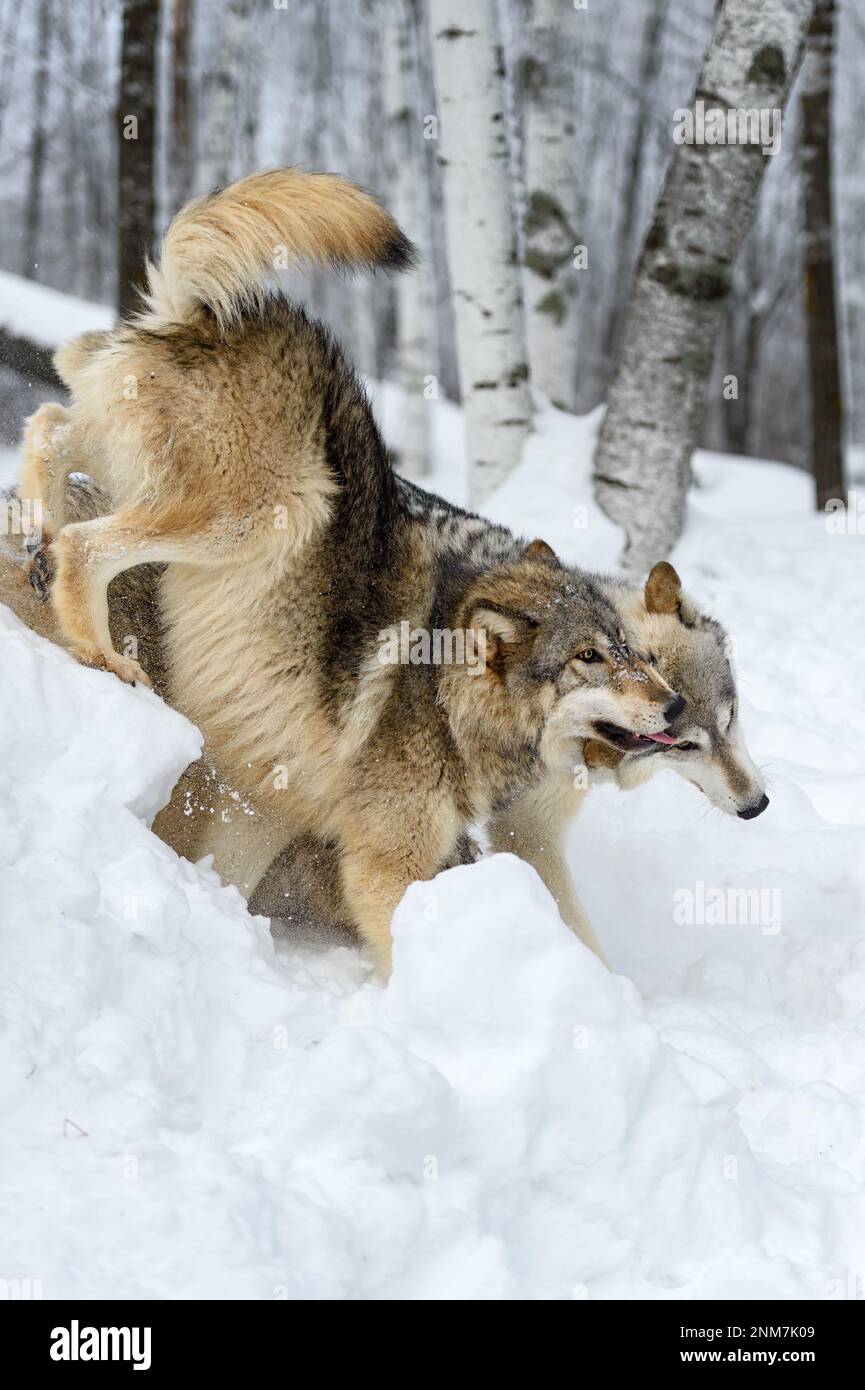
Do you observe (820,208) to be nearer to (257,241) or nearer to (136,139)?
(136,139)

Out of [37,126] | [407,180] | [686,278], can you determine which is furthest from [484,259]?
[37,126]

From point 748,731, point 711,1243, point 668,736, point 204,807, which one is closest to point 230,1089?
point 711,1243

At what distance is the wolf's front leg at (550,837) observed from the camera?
4.29 meters

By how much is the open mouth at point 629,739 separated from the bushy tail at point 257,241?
1.65m

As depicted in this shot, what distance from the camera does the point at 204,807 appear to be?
4.15 meters

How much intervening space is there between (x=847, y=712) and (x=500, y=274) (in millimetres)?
3274

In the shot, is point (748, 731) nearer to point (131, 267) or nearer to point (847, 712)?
point (847, 712)

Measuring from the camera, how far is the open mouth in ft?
12.9

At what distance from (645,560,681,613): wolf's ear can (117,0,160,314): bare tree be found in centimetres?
615

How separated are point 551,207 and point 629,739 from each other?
18.8 feet

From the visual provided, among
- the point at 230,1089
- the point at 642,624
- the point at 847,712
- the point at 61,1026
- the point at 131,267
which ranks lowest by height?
the point at 847,712

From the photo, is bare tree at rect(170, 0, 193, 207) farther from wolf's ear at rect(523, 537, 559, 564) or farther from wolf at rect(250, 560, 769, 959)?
wolf at rect(250, 560, 769, 959)

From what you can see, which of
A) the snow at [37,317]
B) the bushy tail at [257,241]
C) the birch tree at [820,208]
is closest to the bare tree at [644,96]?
the birch tree at [820,208]

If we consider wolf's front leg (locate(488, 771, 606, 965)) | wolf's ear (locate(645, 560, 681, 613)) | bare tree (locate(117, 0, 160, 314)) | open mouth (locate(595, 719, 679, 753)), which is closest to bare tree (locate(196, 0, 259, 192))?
bare tree (locate(117, 0, 160, 314))
